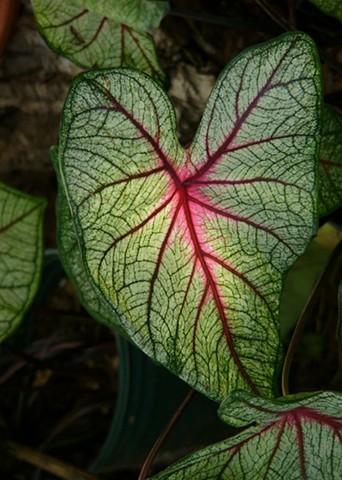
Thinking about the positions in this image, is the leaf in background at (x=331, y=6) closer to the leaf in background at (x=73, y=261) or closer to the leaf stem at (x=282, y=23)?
the leaf stem at (x=282, y=23)

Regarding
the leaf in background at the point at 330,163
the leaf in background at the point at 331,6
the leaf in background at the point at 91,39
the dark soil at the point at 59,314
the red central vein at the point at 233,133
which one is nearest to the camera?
the red central vein at the point at 233,133

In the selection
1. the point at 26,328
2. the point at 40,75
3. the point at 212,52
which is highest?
→ the point at 40,75

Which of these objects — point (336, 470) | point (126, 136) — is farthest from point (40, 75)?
point (336, 470)

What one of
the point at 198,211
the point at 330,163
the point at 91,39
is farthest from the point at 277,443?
the point at 91,39

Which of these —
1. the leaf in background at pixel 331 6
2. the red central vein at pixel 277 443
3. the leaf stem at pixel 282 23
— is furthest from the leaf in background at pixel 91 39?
the red central vein at pixel 277 443

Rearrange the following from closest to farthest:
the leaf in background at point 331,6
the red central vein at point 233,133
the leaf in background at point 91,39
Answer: the red central vein at point 233,133, the leaf in background at point 331,6, the leaf in background at point 91,39

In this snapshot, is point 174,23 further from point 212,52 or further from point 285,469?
point 285,469

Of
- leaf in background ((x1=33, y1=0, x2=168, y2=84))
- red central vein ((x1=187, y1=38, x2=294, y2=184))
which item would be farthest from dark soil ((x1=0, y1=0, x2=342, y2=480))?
red central vein ((x1=187, y1=38, x2=294, y2=184))
